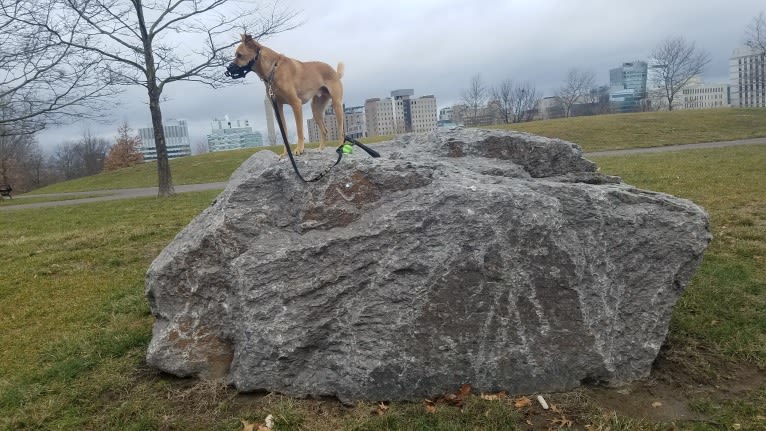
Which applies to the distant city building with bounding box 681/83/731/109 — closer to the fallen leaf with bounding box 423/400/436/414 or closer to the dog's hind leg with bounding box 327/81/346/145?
the dog's hind leg with bounding box 327/81/346/145

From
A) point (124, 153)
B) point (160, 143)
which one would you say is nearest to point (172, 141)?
point (124, 153)

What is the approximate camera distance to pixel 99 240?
9.62 meters

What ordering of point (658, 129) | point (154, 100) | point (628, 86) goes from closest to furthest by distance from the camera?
point (154, 100) < point (658, 129) < point (628, 86)

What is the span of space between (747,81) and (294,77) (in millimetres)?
89844

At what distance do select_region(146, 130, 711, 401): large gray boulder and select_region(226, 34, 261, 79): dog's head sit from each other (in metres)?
1.36

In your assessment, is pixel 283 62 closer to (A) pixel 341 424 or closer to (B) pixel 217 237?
(B) pixel 217 237

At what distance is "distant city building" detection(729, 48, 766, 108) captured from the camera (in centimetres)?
6900

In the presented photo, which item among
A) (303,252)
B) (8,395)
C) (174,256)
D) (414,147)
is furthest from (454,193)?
(8,395)

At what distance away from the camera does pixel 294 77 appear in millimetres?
4773

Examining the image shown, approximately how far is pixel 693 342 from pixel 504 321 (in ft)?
6.25

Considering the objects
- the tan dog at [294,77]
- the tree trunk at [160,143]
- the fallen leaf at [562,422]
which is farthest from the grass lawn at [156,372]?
the tree trunk at [160,143]

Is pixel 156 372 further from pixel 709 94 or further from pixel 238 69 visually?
pixel 709 94

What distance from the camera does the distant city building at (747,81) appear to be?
6900cm

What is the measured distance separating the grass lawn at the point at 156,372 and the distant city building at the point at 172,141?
69.6 m
